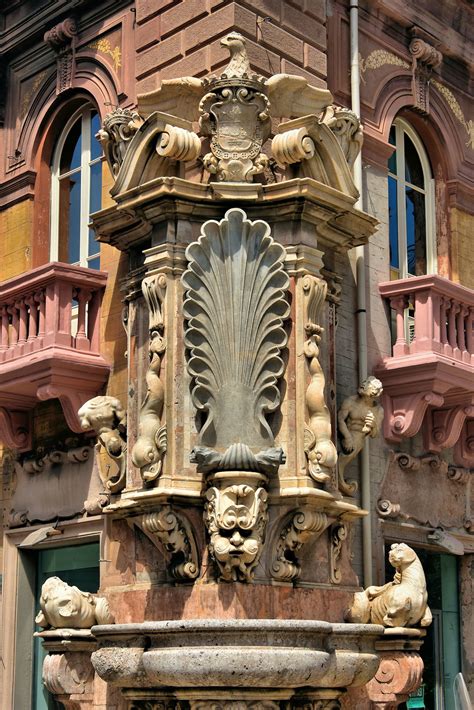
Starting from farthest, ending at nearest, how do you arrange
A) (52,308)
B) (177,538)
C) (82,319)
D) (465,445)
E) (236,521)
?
(465,445)
(82,319)
(52,308)
(177,538)
(236,521)

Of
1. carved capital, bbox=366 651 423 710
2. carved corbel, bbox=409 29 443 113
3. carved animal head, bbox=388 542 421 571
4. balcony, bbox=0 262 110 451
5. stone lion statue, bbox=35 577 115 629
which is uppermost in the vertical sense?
carved corbel, bbox=409 29 443 113

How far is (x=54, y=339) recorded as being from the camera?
1384cm

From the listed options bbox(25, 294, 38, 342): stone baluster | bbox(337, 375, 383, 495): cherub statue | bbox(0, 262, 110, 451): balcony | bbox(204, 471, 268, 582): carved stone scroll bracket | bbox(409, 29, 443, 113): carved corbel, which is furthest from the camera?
bbox(409, 29, 443, 113): carved corbel

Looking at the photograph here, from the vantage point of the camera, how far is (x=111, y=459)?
13328 mm

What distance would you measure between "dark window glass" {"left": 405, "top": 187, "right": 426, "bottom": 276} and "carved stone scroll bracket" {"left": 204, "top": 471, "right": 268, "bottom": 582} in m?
4.74

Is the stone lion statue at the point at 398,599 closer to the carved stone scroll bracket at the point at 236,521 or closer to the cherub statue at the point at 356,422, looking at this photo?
the cherub statue at the point at 356,422

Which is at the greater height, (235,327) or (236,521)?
(235,327)

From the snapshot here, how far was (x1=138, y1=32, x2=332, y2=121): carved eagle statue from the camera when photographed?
12.9 m

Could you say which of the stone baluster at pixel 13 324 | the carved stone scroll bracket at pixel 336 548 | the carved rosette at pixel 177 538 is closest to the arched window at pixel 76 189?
the stone baluster at pixel 13 324

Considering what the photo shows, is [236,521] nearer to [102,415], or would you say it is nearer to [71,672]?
[102,415]

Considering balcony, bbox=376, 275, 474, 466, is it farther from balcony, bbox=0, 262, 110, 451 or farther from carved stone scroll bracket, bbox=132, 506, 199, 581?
balcony, bbox=0, 262, 110, 451

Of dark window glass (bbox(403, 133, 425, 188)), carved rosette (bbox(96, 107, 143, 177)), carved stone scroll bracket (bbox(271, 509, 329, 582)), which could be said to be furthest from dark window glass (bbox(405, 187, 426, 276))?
carved stone scroll bracket (bbox(271, 509, 329, 582))

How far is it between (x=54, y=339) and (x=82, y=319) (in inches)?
18.5

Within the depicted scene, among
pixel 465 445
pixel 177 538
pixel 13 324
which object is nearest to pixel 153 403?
pixel 177 538
